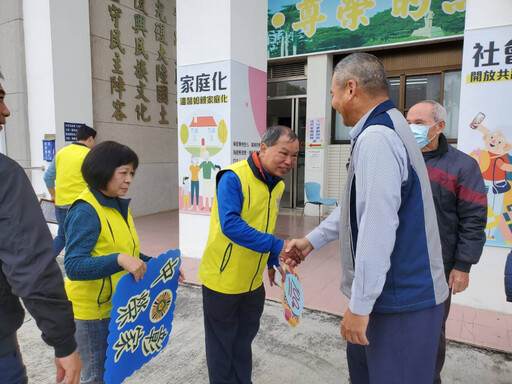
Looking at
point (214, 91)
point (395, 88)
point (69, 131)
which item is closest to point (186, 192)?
point (214, 91)

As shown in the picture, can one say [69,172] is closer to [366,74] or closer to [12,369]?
[12,369]

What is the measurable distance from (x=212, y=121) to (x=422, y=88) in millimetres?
4484

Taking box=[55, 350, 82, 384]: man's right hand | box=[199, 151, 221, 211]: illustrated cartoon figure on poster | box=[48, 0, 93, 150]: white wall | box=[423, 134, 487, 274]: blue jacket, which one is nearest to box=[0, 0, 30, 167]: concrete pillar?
box=[48, 0, 93, 150]: white wall

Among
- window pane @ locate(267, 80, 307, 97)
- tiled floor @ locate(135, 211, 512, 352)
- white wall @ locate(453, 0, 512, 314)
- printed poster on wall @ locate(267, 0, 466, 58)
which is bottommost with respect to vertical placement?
tiled floor @ locate(135, 211, 512, 352)

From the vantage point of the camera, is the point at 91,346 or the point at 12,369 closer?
the point at 12,369

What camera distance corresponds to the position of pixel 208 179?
4.71 meters

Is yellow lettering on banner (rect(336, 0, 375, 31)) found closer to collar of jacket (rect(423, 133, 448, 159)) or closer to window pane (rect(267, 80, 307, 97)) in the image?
window pane (rect(267, 80, 307, 97))

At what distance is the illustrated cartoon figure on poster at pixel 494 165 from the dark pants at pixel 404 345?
235 cm

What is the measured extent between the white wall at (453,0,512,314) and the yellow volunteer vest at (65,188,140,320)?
3188mm

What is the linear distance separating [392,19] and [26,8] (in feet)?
19.9

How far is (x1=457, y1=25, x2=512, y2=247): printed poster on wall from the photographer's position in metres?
3.28

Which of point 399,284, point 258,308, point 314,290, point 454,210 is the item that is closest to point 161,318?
A: point 258,308

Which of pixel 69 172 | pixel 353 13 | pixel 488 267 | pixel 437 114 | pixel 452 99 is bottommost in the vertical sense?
pixel 488 267

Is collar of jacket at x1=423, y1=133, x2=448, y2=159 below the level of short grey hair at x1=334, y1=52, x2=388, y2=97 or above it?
below
